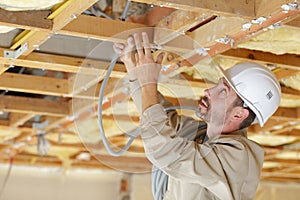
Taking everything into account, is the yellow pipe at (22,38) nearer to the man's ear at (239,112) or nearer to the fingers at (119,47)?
the fingers at (119,47)

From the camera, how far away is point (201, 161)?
1855mm

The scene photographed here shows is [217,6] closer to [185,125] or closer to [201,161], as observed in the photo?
[185,125]

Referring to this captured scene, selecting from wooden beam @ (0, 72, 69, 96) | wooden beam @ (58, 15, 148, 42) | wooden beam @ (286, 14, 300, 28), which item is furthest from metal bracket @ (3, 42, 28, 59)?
wooden beam @ (286, 14, 300, 28)

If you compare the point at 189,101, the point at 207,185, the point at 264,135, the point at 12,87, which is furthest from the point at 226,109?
the point at 264,135

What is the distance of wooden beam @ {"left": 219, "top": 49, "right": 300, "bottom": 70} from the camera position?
2811mm

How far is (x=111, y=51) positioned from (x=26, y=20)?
0.37 meters

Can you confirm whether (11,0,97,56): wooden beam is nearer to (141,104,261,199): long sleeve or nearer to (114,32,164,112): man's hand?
(114,32,164,112): man's hand

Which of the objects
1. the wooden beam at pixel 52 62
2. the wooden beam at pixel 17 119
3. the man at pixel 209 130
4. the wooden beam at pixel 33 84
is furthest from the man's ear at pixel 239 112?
the wooden beam at pixel 17 119

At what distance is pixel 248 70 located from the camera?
221 cm

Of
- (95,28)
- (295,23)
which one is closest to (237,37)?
(295,23)

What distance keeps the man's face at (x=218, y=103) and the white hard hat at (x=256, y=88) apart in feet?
0.10

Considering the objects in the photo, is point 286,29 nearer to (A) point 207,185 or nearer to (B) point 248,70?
(B) point 248,70

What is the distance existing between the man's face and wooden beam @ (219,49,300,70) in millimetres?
652

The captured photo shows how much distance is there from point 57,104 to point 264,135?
1750 millimetres
